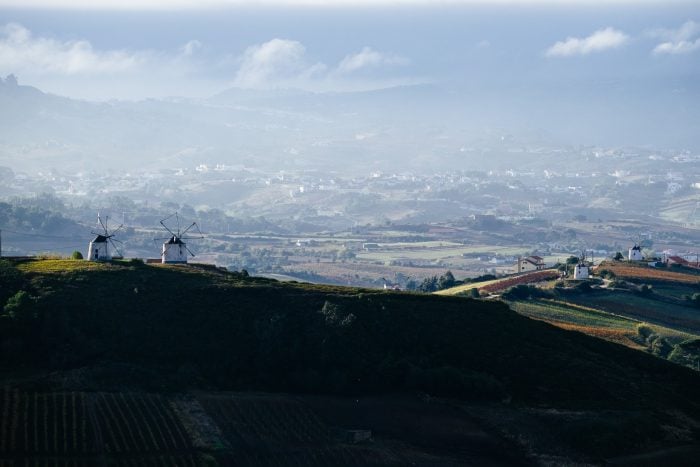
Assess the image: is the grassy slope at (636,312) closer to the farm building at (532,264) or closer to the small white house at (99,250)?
the farm building at (532,264)

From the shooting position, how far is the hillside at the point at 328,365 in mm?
59562

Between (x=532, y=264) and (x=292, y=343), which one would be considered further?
(x=532, y=264)

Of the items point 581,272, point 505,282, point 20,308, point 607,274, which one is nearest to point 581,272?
point 581,272

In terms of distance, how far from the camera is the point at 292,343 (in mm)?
69688

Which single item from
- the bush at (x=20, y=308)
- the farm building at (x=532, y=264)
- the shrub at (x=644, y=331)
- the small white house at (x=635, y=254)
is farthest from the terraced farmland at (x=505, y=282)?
the bush at (x=20, y=308)

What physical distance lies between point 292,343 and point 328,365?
255 centimetres

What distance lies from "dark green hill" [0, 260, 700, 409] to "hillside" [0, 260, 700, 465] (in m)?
0.11

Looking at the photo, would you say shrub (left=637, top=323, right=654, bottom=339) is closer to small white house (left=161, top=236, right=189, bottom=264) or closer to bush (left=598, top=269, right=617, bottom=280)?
bush (left=598, top=269, right=617, bottom=280)

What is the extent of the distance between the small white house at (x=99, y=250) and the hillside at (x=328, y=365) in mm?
5867

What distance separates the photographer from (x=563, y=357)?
73500 mm

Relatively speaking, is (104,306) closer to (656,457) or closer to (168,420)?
(168,420)

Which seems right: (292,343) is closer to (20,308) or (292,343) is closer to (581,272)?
(20,308)

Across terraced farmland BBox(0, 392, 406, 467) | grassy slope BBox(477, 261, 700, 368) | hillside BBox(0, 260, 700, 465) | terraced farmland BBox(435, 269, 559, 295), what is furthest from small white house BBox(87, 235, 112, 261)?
terraced farmland BBox(435, 269, 559, 295)

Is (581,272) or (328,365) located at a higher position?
(581,272)
